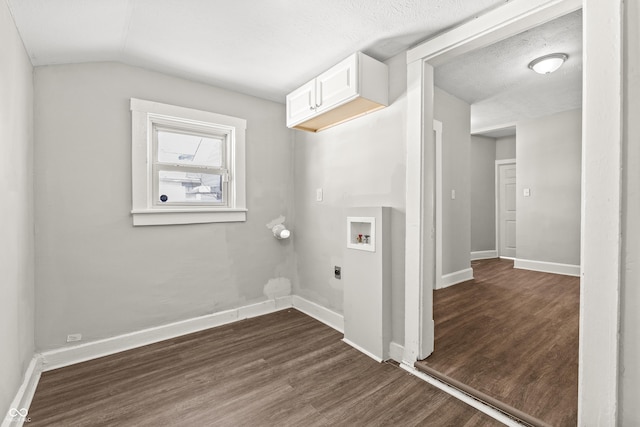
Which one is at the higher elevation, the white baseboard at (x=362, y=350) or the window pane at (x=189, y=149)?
the window pane at (x=189, y=149)

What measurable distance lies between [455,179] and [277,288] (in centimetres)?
285

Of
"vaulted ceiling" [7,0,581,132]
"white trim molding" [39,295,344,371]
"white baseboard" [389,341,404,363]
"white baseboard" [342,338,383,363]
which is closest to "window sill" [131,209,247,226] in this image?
"white trim molding" [39,295,344,371]

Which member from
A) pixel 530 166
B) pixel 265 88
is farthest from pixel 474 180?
pixel 265 88

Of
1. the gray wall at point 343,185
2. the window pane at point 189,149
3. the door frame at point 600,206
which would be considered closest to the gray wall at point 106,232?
the window pane at point 189,149

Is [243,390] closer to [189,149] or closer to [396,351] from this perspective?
[396,351]

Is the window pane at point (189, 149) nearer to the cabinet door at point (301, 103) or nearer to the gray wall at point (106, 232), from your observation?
the gray wall at point (106, 232)

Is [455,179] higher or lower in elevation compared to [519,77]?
lower

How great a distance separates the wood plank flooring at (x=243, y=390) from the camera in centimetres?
162

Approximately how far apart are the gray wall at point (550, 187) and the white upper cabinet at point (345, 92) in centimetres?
414

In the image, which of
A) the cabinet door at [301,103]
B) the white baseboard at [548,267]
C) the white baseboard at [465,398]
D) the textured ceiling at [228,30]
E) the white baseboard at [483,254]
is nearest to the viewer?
the white baseboard at [465,398]

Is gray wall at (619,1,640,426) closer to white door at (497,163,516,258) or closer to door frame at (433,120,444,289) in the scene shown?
door frame at (433,120,444,289)

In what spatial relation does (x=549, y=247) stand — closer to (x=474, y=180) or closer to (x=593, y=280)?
(x=474, y=180)

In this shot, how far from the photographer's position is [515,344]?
239 centimetres

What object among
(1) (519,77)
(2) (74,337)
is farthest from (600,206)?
(2) (74,337)
